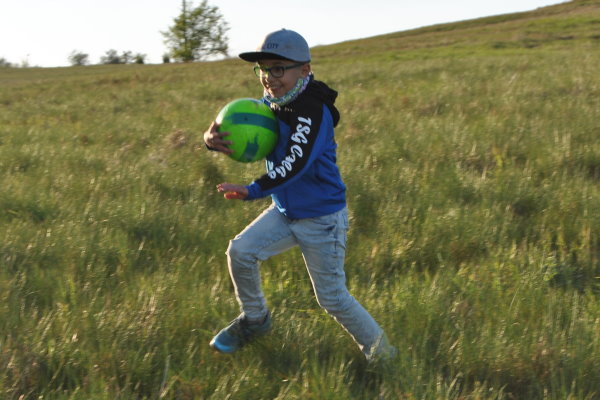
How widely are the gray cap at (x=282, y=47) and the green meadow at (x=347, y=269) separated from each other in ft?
4.69

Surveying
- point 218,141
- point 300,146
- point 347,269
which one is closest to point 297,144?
point 300,146

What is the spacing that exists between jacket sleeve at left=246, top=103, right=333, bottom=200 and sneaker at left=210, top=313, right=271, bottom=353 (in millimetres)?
759

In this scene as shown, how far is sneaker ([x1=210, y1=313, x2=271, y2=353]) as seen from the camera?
3.10 metres

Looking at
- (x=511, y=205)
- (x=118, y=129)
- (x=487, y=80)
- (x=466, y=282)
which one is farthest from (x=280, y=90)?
(x=487, y=80)

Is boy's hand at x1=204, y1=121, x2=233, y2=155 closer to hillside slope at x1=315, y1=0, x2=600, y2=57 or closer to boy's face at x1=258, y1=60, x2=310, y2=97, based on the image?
boy's face at x1=258, y1=60, x2=310, y2=97

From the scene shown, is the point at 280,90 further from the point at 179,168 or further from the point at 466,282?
the point at 179,168

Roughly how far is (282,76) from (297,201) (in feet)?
2.07

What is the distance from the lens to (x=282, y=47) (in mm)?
2887

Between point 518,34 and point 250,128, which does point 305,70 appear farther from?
point 518,34

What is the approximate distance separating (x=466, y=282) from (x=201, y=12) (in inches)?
3281

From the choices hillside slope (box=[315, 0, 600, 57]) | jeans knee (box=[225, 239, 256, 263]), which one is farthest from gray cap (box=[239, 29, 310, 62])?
hillside slope (box=[315, 0, 600, 57])

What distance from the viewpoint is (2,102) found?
1819 centimetres

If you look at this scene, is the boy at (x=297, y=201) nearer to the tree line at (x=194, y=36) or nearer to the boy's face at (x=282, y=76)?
the boy's face at (x=282, y=76)

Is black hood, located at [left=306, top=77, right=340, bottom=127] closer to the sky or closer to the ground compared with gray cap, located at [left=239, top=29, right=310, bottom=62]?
closer to the ground
